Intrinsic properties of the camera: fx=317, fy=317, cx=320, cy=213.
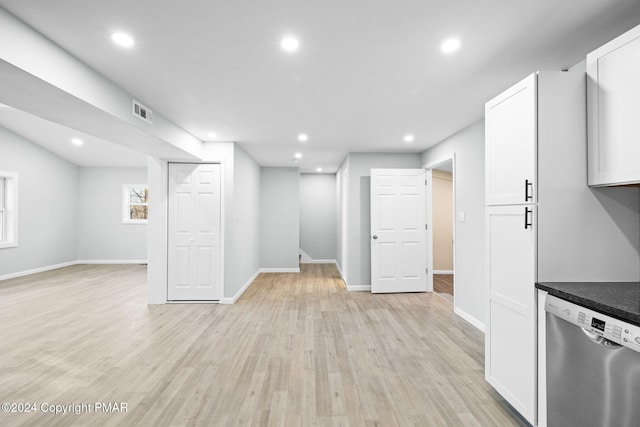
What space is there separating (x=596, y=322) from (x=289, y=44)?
228cm

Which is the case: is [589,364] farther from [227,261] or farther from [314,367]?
[227,261]

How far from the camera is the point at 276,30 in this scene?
77.2 inches

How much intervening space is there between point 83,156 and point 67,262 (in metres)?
2.71

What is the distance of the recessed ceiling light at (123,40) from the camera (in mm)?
2012

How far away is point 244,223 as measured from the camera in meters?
5.77

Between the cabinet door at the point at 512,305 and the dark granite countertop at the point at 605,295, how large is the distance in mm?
163

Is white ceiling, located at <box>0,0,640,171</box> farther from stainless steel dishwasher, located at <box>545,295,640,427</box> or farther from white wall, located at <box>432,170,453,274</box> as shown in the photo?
white wall, located at <box>432,170,453,274</box>

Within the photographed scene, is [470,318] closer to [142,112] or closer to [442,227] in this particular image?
[442,227]

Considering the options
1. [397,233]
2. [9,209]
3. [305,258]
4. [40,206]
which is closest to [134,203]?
[40,206]

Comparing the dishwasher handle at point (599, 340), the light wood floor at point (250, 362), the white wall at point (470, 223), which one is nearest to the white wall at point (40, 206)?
the light wood floor at point (250, 362)

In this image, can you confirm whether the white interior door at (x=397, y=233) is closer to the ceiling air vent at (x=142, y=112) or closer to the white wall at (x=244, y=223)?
the white wall at (x=244, y=223)

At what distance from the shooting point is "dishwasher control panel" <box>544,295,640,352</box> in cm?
129

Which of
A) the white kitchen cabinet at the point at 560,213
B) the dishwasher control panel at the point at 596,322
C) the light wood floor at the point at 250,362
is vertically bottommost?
the light wood floor at the point at 250,362

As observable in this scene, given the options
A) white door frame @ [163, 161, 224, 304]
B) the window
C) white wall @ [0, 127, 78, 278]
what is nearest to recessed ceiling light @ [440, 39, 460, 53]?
white door frame @ [163, 161, 224, 304]
